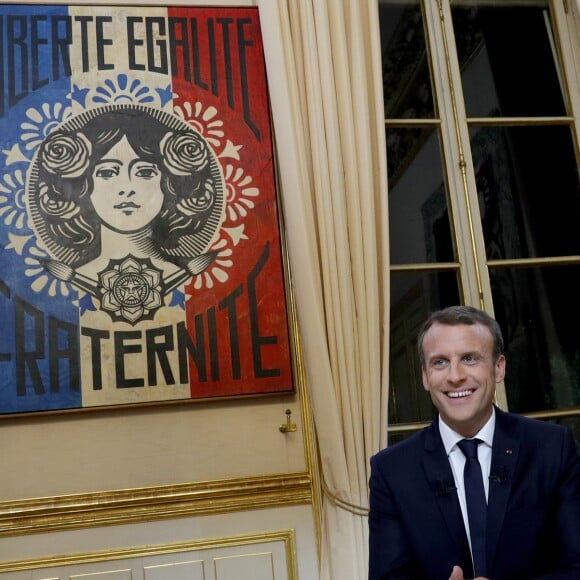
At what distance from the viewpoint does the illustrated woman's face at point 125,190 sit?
347cm

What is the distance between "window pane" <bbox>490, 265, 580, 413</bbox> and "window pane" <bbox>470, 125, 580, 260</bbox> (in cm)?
→ 13

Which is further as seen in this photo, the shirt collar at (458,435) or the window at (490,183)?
the window at (490,183)

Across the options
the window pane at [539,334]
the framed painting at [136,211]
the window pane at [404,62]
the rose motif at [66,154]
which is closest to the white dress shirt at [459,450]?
the framed painting at [136,211]

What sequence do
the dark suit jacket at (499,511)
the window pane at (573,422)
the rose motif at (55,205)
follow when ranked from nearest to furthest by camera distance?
the dark suit jacket at (499,511)
the rose motif at (55,205)
the window pane at (573,422)

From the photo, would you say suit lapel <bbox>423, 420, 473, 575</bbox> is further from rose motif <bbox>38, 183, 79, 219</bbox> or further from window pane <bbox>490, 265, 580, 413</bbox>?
rose motif <bbox>38, 183, 79, 219</bbox>

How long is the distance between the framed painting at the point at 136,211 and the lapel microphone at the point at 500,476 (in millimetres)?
1735

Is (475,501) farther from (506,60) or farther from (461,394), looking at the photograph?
(506,60)

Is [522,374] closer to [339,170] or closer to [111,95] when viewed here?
[339,170]

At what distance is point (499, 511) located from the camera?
1.69 m

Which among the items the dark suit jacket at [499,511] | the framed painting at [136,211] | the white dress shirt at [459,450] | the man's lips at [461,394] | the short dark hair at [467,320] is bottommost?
the dark suit jacket at [499,511]

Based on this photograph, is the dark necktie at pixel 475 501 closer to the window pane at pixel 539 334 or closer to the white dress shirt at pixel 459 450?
the white dress shirt at pixel 459 450

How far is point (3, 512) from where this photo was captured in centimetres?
311

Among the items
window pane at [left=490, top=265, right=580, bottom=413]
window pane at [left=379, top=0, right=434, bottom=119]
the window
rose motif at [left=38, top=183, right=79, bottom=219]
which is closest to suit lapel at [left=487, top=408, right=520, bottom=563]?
the window

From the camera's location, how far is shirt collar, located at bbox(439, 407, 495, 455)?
178 cm
